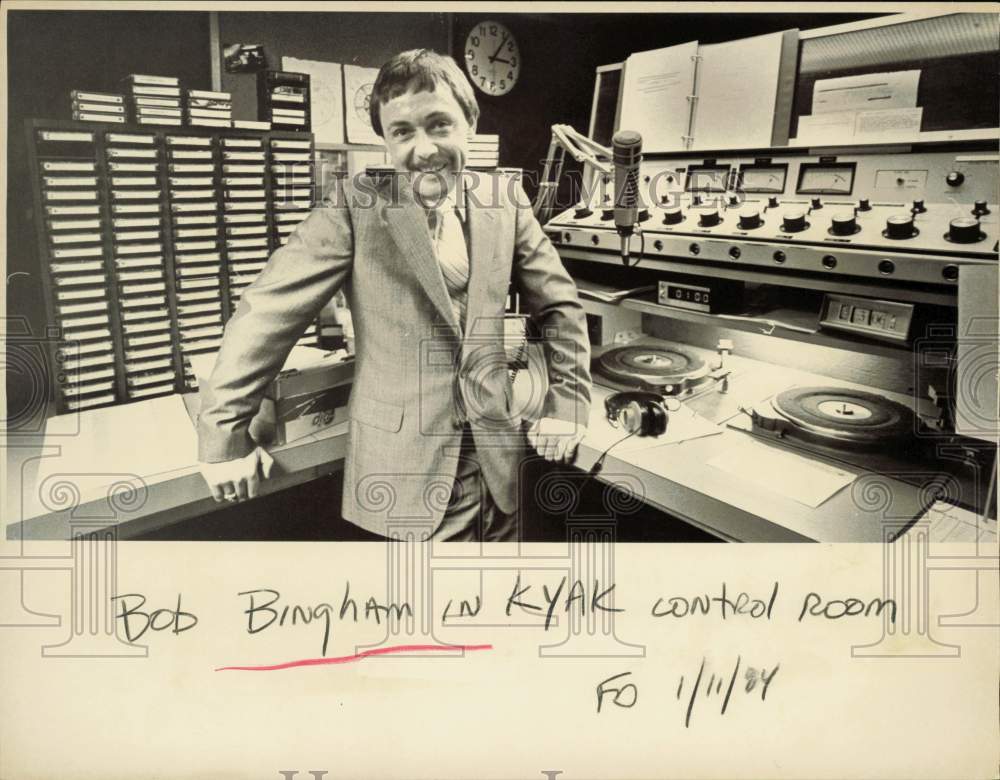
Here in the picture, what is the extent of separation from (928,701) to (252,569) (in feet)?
4.09

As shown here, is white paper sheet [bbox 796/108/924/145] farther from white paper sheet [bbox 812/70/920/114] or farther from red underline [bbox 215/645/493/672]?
red underline [bbox 215/645/493/672]

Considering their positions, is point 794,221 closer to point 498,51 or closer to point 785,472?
point 785,472

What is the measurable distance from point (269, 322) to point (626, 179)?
734 millimetres

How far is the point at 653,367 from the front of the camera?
1.41m

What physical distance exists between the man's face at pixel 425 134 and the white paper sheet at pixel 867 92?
694 mm

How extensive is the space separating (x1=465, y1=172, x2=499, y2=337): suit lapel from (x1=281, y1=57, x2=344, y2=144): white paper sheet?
0.26 metres

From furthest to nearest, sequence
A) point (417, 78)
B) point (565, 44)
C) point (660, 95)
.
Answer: point (660, 95) < point (565, 44) < point (417, 78)

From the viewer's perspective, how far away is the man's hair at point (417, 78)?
1.12 m

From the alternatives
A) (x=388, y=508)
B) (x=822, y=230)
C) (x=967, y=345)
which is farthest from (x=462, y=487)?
(x=967, y=345)

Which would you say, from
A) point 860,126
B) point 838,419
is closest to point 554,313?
point 838,419

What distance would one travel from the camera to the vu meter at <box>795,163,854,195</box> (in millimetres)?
1287

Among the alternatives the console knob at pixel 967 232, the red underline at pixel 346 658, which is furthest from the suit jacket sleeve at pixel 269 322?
the console knob at pixel 967 232

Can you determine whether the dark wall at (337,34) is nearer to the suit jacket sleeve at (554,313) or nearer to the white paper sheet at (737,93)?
the suit jacket sleeve at (554,313)

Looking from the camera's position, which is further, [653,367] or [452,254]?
[653,367]
